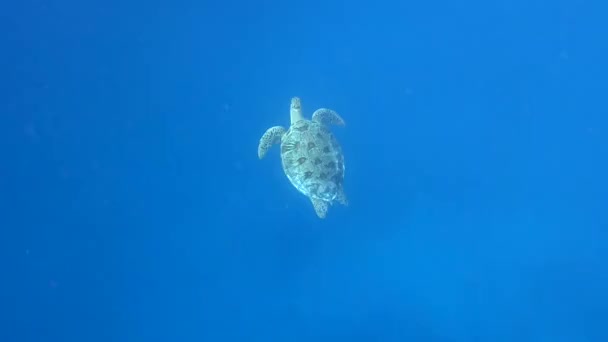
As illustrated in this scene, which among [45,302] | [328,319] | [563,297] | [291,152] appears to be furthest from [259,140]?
[563,297]

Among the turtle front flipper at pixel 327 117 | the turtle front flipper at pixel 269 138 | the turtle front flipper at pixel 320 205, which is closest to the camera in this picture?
the turtle front flipper at pixel 320 205

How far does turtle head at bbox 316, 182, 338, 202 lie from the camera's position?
6.17 m

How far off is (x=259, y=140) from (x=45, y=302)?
374 centimetres

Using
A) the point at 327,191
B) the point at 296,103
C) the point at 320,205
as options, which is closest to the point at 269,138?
the point at 296,103

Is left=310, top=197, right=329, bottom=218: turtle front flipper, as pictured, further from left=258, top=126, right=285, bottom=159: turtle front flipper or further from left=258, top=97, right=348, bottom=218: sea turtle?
left=258, top=126, right=285, bottom=159: turtle front flipper

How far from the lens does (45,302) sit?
7863 mm

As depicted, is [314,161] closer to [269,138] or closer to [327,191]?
[327,191]

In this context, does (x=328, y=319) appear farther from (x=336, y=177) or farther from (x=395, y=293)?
(x=336, y=177)

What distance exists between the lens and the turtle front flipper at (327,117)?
708 cm

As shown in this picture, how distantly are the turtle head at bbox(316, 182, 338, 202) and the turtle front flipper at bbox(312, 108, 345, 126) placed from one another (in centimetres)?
107

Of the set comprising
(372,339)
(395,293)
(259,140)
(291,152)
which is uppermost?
(259,140)

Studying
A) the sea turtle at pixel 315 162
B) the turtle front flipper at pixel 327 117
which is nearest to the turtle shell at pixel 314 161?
the sea turtle at pixel 315 162

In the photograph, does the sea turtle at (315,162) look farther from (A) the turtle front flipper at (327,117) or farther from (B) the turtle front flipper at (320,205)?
(A) the turtle front flipper at (327,117)

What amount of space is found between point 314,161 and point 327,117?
1265 millimetres
